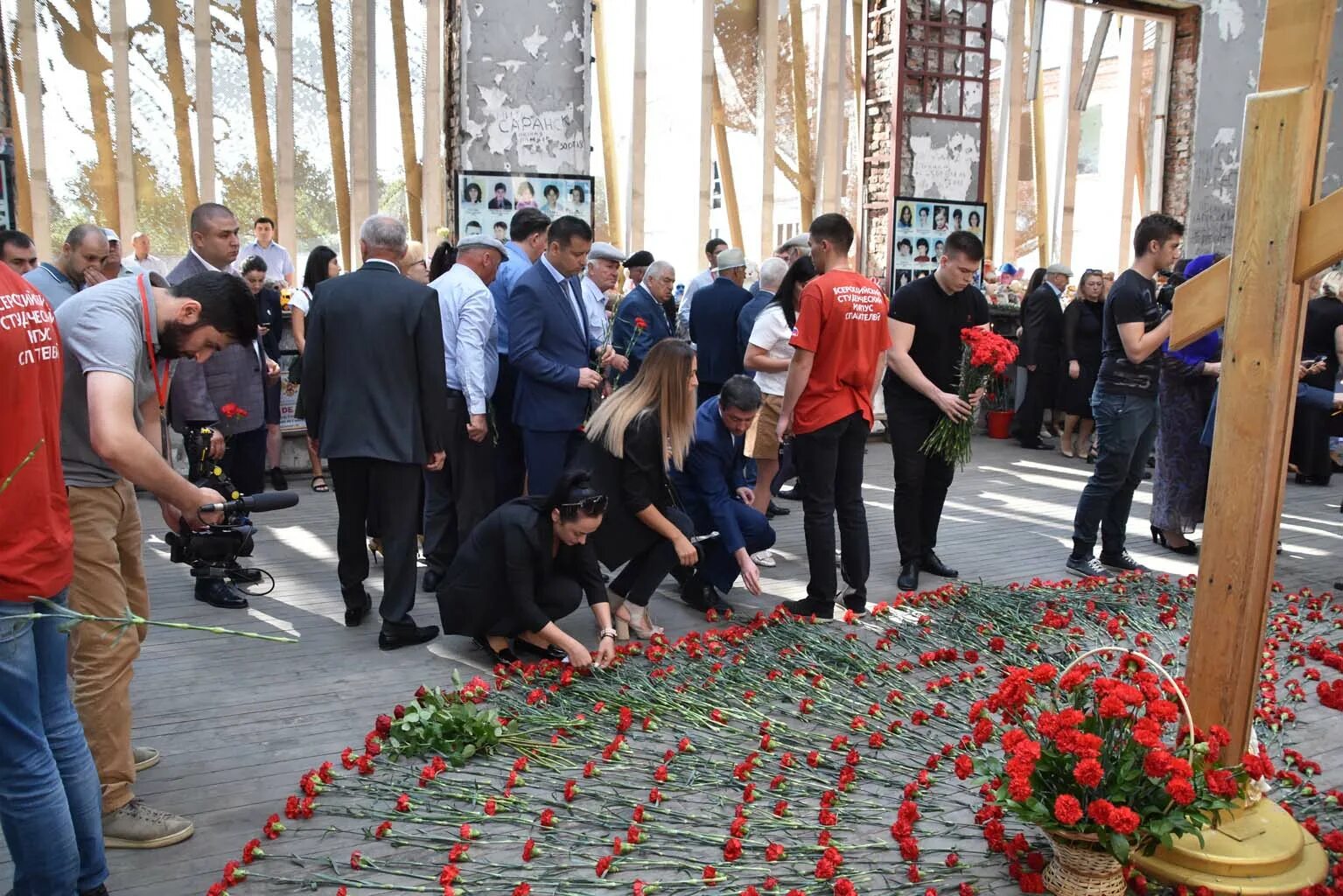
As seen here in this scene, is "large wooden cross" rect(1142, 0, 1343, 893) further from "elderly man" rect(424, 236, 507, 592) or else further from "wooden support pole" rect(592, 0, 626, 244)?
"wooden support pole" rect(592, 0, 626, 244)

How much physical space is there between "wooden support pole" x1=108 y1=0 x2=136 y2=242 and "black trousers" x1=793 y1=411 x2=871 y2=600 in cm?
723

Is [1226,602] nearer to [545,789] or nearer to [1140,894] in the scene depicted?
[1140,894]

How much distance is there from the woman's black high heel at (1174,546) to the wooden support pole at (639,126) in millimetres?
6477

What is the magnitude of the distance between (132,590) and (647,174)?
9948 millimetres

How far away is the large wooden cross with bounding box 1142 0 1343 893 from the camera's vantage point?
283 centimetres

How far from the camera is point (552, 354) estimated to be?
5852mm

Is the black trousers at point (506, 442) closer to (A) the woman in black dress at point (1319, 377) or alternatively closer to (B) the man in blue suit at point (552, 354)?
(B) the man in blue suit at point (552, 354)

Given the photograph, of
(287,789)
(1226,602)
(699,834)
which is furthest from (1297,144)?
(287,789)

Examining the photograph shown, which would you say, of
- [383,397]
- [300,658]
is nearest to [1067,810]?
[383,397]

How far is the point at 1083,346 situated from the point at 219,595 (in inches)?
333

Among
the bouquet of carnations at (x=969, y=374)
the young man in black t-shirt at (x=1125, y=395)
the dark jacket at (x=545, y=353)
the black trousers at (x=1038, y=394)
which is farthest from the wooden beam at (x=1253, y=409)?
the black trousers at (x=1038, y=394)

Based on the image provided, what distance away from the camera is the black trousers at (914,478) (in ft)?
20.0

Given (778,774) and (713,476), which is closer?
(778,774)

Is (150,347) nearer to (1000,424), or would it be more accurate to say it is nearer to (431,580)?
(431,580)
